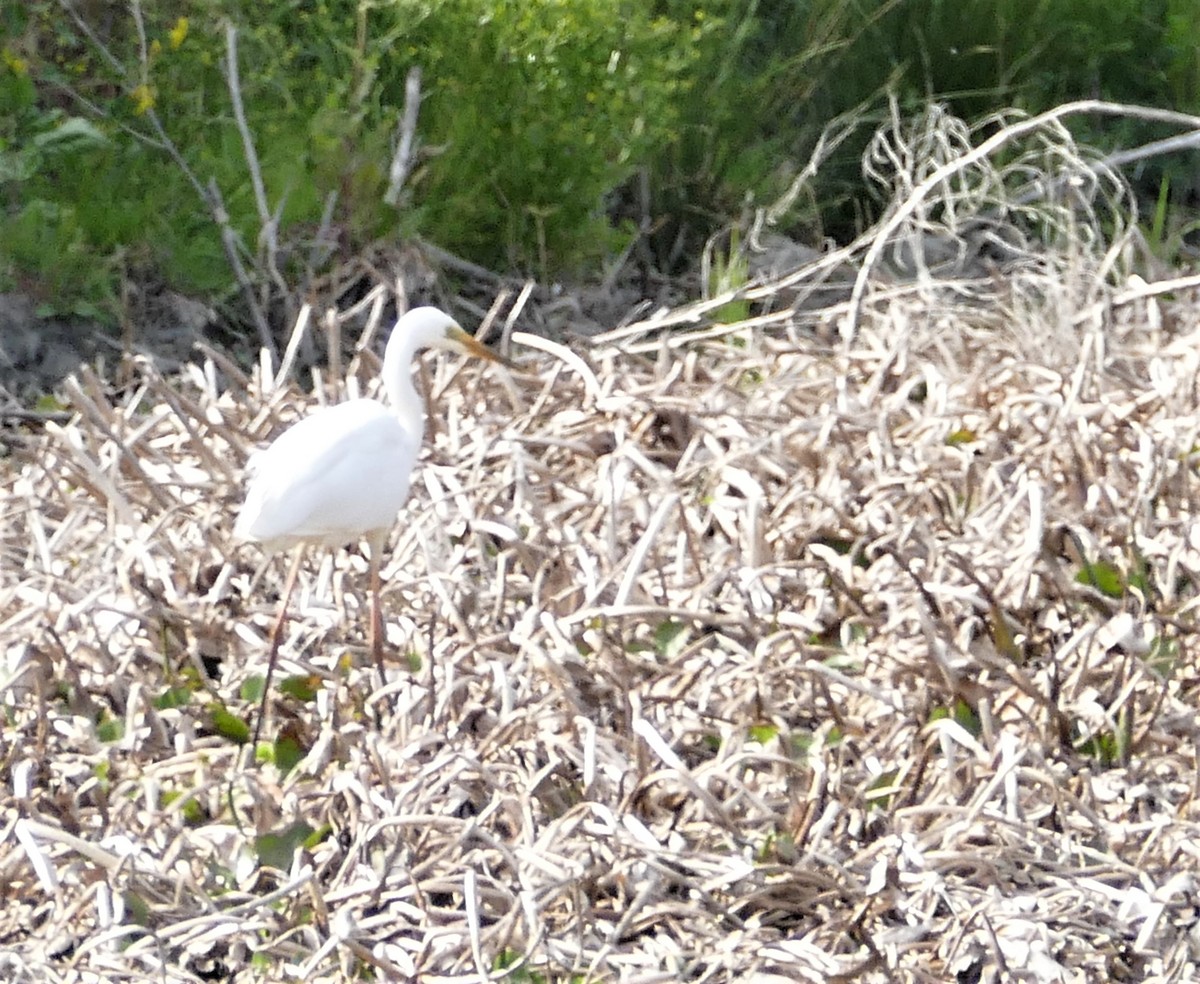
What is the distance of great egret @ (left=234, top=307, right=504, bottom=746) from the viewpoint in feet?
11.7

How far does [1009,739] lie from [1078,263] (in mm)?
1638

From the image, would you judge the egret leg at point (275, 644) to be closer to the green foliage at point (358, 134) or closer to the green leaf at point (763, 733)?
the green leaf at point (763, 733)

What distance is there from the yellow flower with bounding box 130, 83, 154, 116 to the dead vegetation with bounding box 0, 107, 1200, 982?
3.82ft

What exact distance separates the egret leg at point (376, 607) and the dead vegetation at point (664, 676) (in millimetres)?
73

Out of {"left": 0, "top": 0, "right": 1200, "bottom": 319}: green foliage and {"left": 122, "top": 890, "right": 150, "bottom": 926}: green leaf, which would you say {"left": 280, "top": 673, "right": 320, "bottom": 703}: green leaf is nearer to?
{"left": 122, "top": 890, "right": 150, "bottom": 926}: green leaf

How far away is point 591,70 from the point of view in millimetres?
5723

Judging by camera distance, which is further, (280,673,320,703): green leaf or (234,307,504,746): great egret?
(280,673,320,703): green leaf

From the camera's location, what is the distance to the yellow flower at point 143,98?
5.62m

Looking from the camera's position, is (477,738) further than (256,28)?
No

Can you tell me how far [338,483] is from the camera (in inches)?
140

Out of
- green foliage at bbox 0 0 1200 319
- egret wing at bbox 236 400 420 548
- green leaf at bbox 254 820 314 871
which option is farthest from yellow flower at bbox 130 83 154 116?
green leaf at bbox 254 820 314 871

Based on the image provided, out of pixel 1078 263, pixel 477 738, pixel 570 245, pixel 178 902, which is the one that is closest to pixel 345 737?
pixel 477 738

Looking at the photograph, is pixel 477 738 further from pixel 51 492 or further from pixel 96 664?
pixel 51 492

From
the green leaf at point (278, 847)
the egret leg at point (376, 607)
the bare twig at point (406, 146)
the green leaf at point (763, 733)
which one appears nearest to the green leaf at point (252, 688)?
the egret leg at point (376, 607)
